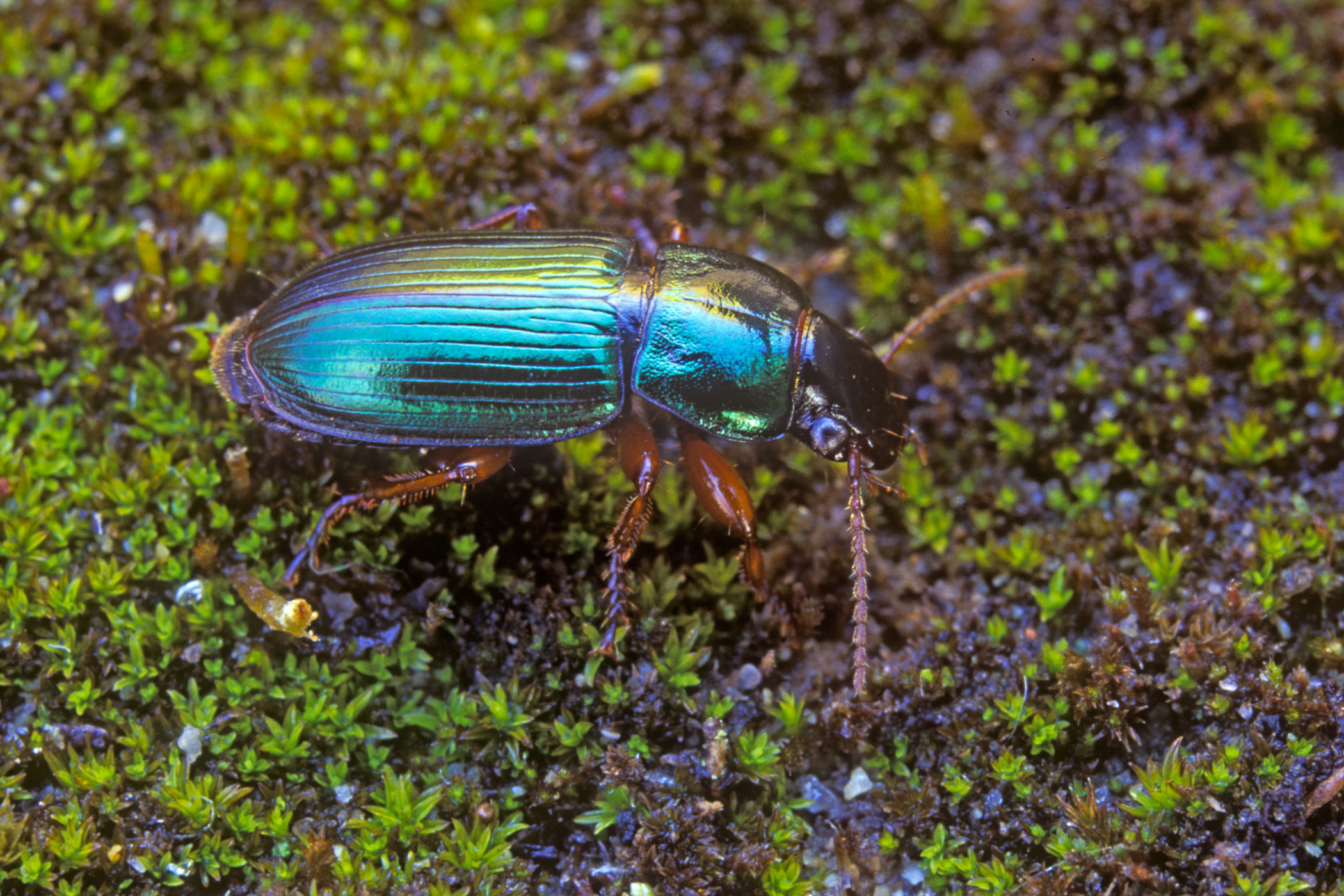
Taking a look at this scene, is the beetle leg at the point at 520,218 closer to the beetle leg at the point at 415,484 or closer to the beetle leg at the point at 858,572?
the beetle leg at the point at 415,484

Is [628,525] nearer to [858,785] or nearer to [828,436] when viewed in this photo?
[828,436]

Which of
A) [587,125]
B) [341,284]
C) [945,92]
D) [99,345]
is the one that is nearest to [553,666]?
[341,284]

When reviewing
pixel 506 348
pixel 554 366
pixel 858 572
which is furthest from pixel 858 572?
pixel 506 348

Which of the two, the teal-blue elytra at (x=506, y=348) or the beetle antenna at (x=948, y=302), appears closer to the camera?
the teal-blue elytra at (x=506, y=348)

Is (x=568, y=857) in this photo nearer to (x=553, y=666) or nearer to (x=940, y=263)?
(x=553, y=666)

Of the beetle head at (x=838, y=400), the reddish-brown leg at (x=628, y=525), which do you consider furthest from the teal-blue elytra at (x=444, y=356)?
the beetle head at (x=838, y=400)

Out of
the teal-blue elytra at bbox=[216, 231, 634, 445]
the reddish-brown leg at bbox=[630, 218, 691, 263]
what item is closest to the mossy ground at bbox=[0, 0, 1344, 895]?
the reddish-brown leg at bbox=[630, 218, 691, 263]

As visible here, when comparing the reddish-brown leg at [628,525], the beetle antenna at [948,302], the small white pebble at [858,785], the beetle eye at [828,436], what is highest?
the beetle antenna at [948,302]
